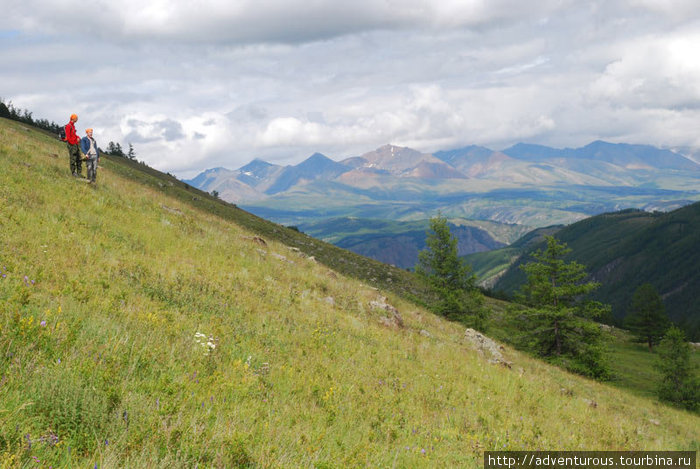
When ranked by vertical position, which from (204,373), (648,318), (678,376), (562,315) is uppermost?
(204,373)

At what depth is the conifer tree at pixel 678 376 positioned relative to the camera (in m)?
36.1

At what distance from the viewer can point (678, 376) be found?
38.8m

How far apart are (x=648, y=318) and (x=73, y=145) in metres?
93.1

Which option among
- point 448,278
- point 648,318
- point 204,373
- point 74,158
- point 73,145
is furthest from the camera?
point 648,318

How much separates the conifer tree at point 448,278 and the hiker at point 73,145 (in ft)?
83.3

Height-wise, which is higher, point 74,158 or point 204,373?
point 74,158

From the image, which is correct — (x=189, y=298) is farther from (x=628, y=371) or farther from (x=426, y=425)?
(x=628, y=371)

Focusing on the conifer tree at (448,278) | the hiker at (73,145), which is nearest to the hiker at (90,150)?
the hiker at (73,145)

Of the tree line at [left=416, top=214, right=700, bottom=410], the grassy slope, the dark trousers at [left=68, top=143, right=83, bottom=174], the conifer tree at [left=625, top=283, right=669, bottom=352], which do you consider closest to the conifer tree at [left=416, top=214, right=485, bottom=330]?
the tree line at [left=416, top=214, right=700, bottom=410]

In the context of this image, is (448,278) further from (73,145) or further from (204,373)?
(204,373)

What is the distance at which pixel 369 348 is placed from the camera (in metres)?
10.1

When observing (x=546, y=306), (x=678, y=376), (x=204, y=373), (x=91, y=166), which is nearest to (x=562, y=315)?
Answer: (x=546, y=306)

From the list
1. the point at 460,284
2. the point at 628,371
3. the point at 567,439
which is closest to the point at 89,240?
the point at 567,439

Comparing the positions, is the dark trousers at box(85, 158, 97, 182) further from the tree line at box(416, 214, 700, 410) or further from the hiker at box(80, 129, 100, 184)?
the tree line at box(416, 214, 700, 410)
